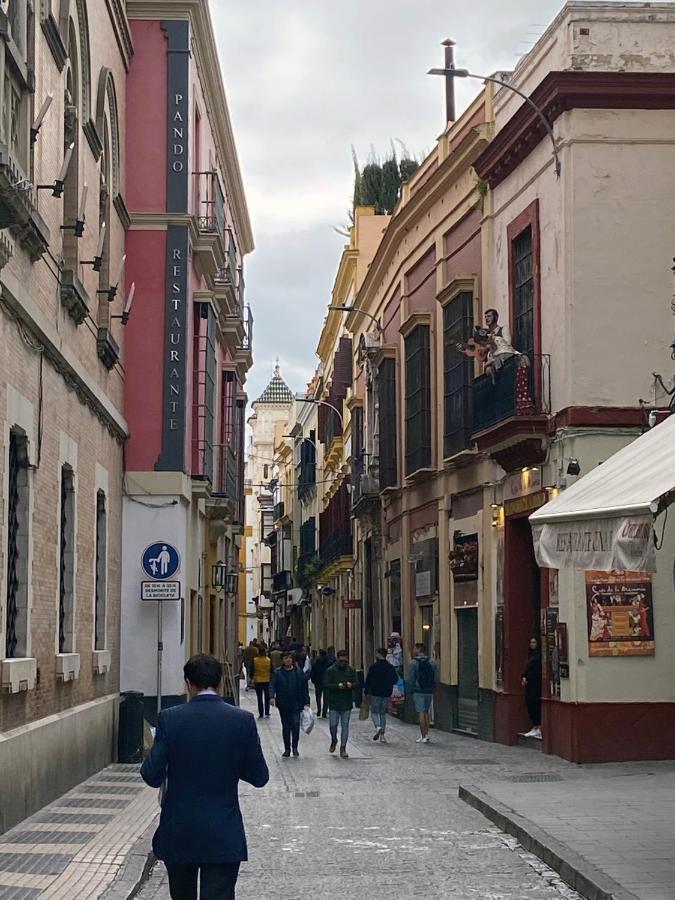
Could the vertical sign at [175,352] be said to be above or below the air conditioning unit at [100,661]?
above

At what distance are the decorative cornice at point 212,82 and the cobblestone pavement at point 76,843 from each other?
13304mm

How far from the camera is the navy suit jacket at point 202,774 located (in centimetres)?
707

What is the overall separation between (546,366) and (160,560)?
6622 mm

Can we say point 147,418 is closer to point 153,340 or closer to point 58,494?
point 153,340

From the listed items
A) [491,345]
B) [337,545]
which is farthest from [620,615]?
[337,545]

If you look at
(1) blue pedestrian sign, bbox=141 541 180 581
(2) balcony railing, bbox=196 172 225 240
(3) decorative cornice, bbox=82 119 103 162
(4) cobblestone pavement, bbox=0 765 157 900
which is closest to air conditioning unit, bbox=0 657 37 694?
(4) cobblestone pavement, bbox=0 765 157 900

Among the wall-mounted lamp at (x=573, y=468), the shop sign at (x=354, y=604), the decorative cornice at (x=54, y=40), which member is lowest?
the shop sign at (x=354, y=604)

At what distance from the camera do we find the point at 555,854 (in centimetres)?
1155

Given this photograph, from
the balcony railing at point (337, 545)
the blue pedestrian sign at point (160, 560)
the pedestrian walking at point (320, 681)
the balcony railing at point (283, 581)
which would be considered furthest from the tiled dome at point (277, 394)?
the blue pedestrian sign at point (160, 560)

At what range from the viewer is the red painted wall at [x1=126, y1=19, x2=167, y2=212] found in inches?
963

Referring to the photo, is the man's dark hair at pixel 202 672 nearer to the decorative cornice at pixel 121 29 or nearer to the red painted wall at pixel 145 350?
the decorative cornice at pixel 121 29

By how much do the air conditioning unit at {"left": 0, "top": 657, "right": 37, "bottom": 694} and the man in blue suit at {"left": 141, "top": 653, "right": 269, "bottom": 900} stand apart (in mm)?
6436

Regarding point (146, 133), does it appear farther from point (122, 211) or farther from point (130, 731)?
point (130, 731)

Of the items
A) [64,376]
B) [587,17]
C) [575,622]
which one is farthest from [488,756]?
[587,17]
